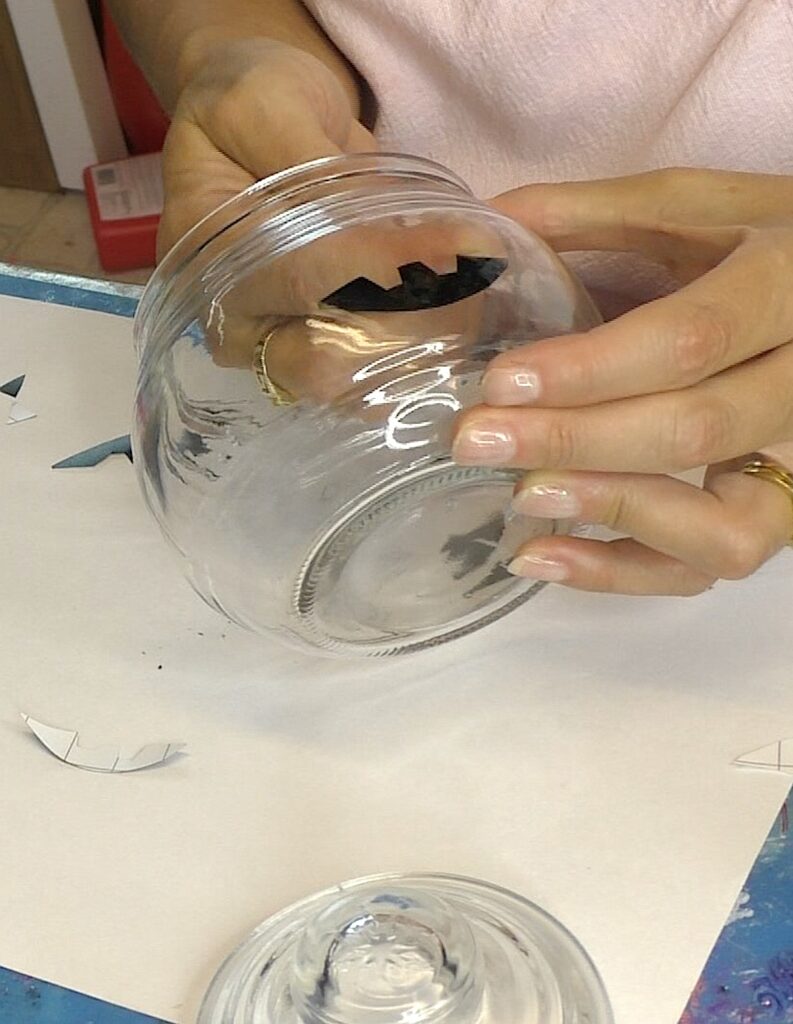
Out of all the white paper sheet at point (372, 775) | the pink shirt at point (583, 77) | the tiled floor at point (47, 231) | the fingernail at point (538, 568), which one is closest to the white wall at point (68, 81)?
the tiled floor at point (47, 231)

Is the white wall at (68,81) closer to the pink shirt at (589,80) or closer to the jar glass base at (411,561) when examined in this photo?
the pink shirt at (589,80)

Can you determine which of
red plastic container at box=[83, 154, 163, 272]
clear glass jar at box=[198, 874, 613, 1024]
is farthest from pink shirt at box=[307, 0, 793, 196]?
red plastic container at box=[83, 154, 163, 272]

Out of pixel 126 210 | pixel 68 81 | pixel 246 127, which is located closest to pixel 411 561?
pixel 246 127

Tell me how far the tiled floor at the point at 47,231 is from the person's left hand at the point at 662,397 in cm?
81

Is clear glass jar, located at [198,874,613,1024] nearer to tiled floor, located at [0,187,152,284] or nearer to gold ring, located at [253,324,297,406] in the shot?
gold ring, located at [253,324,297,406]

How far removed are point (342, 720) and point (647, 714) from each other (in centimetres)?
8

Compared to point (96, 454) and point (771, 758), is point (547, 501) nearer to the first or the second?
point (771, 758)

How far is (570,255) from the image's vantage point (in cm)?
43

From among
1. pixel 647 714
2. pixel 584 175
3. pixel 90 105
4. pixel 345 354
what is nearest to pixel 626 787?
pixel 647 714

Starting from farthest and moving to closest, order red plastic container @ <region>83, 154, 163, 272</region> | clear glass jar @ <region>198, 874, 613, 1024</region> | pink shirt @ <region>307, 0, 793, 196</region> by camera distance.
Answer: red plastic container @ <region>83, 154, 163, 272</region> → pink shirt @ <region>307, 0, 793, 196</region> → clear glass jar @ <region>198, 874, 613, 1024</region>

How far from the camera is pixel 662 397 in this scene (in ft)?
1.04

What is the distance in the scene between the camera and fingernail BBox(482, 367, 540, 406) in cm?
29

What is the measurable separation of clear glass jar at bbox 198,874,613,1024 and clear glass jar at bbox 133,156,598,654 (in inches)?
3.1

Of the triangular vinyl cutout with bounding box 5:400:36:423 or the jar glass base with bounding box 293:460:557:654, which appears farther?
the triangular vinyl cutout with bounding box 5:400:36:423
